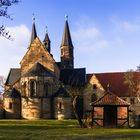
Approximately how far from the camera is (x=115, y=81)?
79.7 meters

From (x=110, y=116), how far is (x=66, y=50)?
42585mm

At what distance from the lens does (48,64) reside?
74.4m

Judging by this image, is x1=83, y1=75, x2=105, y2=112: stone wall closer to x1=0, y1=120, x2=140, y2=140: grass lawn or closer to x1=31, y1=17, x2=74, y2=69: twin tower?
x1=31, y1=17, x2=74, y2=69: twin tower

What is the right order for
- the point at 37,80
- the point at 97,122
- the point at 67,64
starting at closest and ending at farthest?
the point at 97,122
the point at 37,80
the point at 67,64

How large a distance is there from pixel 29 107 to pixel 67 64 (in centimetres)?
1848

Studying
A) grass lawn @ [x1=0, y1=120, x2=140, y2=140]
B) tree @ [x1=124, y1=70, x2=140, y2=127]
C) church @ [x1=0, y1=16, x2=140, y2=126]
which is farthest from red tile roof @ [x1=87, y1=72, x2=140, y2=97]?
grass lawn @ [x1=0, y1=120, x2=140, y2=140]

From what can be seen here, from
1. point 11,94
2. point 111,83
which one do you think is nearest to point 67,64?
point 111,83

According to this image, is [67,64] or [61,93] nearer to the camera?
[61,93]

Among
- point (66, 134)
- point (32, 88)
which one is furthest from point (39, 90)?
point (66, 134)

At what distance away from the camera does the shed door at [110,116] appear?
1756 inches

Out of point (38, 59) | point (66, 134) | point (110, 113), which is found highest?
point (38, 59)

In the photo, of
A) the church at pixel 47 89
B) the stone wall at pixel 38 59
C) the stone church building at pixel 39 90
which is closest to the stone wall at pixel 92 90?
the church at pixel 47 89

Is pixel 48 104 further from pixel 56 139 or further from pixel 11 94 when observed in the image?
pixel 56 139

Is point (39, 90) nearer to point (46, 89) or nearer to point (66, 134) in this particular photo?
point (46, 89)
